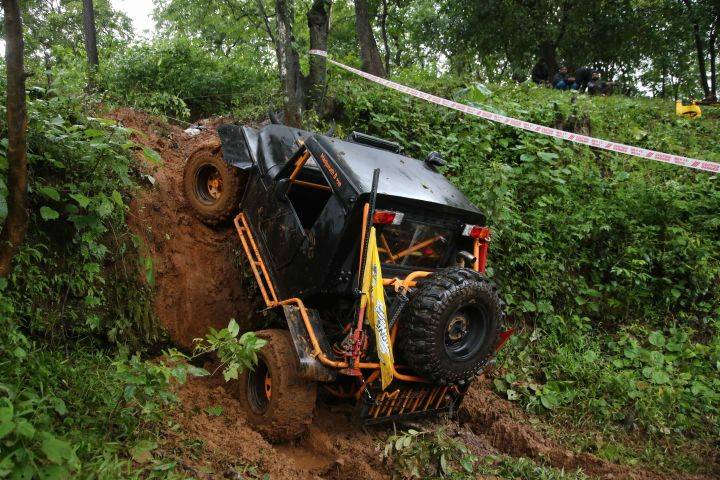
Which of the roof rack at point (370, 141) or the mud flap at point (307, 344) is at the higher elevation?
the roof rack at point (370, 141)

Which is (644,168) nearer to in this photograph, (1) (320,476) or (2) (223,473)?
(1) (320,476)

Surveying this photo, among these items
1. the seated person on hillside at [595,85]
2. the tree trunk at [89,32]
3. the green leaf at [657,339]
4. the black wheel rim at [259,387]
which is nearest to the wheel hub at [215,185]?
the black wheel rim at [259,387]

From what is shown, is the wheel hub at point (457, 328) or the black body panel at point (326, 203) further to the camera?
the black body panel at point (326, 203)

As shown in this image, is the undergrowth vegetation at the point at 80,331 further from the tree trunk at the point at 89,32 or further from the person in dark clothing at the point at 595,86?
the person in dark clothing at the point at 595,86

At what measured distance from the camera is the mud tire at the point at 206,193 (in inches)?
214

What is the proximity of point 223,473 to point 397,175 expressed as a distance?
102 inches

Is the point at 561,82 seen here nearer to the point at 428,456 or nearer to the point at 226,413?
the point at 428,456

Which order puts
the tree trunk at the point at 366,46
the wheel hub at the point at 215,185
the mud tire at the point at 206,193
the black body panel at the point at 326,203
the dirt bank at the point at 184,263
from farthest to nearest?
the tree trunk at the point at 366,46, the wheel hub at the point at 215,185, the mud tire at the point at 206,193, the dirt bank at the point at 184,263, the black body panel at the point at 326,203

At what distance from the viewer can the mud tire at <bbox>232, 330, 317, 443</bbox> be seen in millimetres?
3834

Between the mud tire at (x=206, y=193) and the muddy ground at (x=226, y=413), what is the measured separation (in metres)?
0.18

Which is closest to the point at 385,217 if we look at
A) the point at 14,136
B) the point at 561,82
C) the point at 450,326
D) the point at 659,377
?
the point at 450,326

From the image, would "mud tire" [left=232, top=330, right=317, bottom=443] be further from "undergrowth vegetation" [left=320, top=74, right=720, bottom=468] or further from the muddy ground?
"undergrowth vegetation" [left=320, top=74, right=720, bottom=468]

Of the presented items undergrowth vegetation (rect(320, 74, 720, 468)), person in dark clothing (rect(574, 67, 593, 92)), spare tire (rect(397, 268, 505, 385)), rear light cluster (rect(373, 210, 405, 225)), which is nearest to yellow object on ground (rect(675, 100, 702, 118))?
undergrowth vegetation (rect(320, 74, 720, 468))

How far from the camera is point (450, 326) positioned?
3.84m
